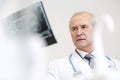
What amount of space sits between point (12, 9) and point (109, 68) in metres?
0.55

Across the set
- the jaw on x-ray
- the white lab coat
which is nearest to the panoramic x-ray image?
the jaw on x-ray

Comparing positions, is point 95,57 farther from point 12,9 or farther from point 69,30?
point 12,9

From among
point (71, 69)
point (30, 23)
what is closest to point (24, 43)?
point (30, 23)

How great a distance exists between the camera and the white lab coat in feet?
3.27

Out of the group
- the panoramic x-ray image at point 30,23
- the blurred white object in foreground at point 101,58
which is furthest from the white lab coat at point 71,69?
the panoramic x-ray image at point 30,23

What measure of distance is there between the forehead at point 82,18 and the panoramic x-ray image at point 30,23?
5.5 inches

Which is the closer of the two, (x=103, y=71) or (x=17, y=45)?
(x=103, y=71)

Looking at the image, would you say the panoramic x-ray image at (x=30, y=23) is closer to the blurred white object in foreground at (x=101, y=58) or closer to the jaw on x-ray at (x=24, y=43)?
the jaw on x-ray at (x=24, y=43)

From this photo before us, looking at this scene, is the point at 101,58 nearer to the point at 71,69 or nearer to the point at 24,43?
the point at 71,69

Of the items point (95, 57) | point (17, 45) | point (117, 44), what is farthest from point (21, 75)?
point (117, 44)

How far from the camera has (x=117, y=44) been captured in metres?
1.07

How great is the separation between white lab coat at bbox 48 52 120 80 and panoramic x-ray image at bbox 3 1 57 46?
14 cm

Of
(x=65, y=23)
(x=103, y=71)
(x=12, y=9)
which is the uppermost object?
(x=12, y=9)

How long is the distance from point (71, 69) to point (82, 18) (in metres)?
0.22
